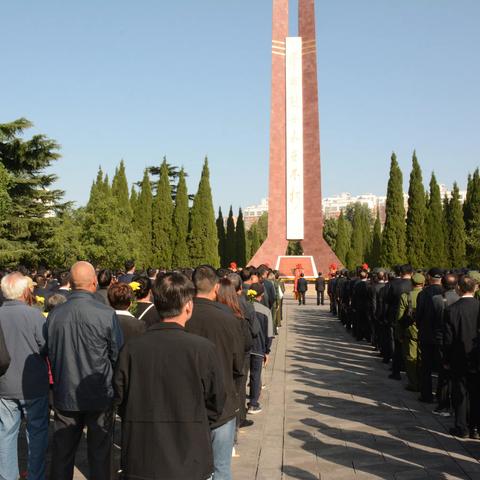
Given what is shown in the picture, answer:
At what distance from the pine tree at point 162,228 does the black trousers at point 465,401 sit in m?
41.5

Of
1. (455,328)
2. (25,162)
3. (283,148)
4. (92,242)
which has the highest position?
(283,148)

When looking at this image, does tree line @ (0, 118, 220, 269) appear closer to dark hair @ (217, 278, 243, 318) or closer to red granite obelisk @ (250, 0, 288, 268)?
red granite obelisk @ (250, 0, 288, 268)

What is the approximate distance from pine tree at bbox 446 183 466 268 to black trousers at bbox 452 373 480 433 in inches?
1589

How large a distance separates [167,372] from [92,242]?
113 ft

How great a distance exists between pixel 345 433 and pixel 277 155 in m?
34.2

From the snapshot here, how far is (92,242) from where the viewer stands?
3606 cm

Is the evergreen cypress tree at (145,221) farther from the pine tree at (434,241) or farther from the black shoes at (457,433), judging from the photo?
the black shoes at (457,433)

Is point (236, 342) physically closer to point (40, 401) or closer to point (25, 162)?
point (40, 401)

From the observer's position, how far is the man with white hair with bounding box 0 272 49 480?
4.64 meters

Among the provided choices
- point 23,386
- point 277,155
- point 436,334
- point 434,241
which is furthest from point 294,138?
point 23,386

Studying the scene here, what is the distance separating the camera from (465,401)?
659cm

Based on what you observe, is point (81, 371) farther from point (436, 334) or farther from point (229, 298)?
point (436, 334)

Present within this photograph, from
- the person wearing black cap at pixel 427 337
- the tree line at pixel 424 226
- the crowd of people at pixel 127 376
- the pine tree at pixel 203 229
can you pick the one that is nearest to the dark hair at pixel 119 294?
the crowd of people at pixel 127 376

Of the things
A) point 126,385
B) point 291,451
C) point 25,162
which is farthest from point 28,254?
point 126,385
